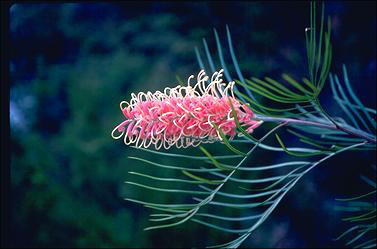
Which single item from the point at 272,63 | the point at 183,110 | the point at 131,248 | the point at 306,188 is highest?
the point at 272,63

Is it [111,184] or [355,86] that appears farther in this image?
[111,184]

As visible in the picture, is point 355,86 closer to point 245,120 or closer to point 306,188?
point 306,188

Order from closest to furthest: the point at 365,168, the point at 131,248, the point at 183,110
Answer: the point at 183,110 → the point at 365,168 → the point at 131,248

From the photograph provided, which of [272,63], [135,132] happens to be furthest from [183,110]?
[272,63]

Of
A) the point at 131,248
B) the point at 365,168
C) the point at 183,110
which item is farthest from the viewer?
the point at 131,248

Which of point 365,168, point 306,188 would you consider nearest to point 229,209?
point 306,188

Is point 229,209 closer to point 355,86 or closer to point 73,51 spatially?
point 355,86

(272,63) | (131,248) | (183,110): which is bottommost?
(131,248)

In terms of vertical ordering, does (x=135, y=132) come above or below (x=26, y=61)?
below

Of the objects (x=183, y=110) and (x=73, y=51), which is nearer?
(x=183, y=110)
